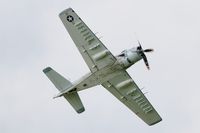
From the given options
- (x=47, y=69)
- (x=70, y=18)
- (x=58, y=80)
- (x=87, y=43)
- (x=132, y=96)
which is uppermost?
(x=70, y=18)

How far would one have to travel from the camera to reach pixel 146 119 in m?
66.6

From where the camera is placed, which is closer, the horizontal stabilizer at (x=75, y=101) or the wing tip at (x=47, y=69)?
the wing tip at (x=47, y=69)

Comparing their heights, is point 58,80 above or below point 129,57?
above

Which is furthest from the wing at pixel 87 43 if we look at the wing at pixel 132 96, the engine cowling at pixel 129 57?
the wing at pixel 132 96

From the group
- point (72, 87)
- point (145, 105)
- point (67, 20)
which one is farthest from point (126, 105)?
point (67, 20)

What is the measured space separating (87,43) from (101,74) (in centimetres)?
339

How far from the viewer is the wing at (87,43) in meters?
59.0

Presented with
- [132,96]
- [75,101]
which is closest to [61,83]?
[75,101]

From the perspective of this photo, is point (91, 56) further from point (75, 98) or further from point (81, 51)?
point (75, 98)

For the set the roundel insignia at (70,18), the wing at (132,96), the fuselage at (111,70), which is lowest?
the wing at (132,96)

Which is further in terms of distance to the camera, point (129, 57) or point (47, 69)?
point (47, 69)

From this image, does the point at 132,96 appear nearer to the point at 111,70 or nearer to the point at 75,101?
the point at 111,70

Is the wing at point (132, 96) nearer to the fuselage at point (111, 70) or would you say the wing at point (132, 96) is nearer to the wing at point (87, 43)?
the fuselage at point (111, 70)

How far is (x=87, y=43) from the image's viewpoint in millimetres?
60625
